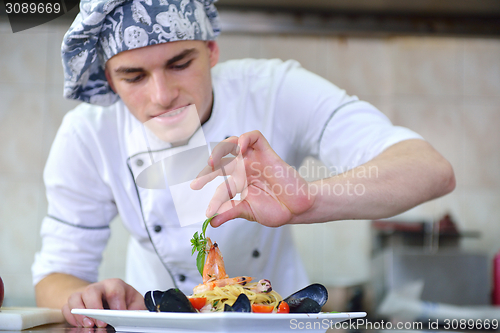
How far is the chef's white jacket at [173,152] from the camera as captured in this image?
1357mm

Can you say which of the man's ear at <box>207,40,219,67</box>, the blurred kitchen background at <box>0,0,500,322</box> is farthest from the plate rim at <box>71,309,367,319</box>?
A: the blurred kitchen background at <box>0,0,500,322</box>

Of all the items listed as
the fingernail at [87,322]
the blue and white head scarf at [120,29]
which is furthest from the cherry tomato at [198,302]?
the blue and white head scarf at [120,29]

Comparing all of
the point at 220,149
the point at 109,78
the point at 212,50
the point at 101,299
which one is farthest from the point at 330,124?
the point at 101,299

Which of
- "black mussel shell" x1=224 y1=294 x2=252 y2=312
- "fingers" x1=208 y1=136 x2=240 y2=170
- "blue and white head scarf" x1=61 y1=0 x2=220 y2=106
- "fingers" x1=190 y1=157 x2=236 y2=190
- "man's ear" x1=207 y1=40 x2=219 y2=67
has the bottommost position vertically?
"black mussel shell" x1=224 y1=294 x2=252 y2=312

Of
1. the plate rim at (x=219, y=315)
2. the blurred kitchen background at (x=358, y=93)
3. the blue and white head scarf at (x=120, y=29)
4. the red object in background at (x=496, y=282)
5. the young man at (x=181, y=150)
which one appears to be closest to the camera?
the plate rim at (x=219, y=315)

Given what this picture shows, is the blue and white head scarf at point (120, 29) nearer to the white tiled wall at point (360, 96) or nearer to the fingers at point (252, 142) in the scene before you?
the fingers at point (252, 142)

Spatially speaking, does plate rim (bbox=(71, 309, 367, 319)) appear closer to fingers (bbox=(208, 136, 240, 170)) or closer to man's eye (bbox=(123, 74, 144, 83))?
fingers (bbox=(208, 136, 240, 170))

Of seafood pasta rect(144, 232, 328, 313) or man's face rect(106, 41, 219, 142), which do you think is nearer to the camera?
seafood pasta rect(144, 232, 328, 313)

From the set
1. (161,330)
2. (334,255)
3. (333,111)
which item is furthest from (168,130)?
(334,255)

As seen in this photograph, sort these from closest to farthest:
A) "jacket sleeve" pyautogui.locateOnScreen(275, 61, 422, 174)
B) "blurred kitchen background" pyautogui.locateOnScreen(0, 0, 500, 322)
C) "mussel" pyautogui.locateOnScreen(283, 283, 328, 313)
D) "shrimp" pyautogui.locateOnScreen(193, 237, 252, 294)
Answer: "mussel" pyautogui.locateOnScreen(283, 283, 328, 313)
"shrimp" pyautogui.locateOnScreen(193, 237, 252, 294)
"jacket sleeve" pyautogui.locateOnScreen(275, 61, 422, 174)
"blurred kitchen background" pyautogui.locateOnScreen(0, 0, 500, 322)

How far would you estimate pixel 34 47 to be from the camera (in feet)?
11.0

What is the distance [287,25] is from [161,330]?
3028 millimetres

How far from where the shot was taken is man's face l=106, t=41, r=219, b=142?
1123mm

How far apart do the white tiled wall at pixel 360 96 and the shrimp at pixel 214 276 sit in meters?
2.44
